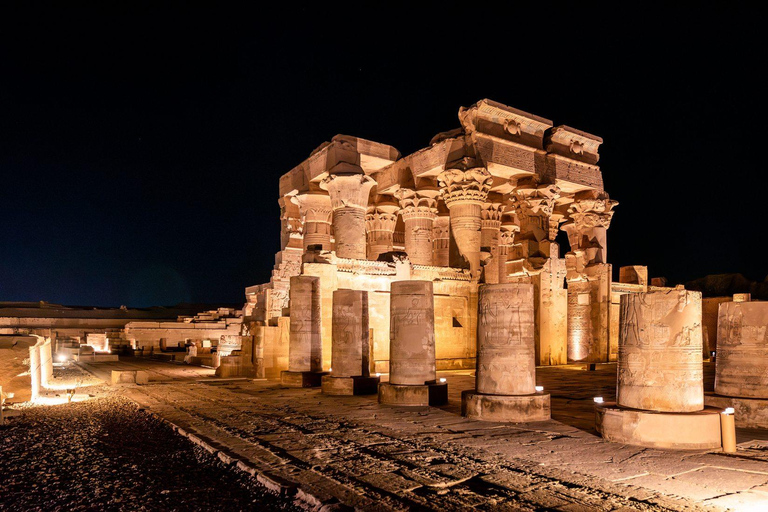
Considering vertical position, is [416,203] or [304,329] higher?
[416,203]

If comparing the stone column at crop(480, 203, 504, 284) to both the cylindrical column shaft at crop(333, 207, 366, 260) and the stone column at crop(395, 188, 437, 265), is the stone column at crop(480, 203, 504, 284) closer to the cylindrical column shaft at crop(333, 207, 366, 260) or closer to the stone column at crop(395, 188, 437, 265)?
the stone column at crop(395, 188, 437, 265)

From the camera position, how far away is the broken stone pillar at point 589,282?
2180cm

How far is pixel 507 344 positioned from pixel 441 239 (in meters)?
16.0

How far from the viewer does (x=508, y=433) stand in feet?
24.7

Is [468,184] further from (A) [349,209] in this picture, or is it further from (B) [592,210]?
(B) [592,210]

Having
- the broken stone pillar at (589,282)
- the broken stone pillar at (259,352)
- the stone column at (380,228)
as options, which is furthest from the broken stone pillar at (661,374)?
the stone column at (380,228)

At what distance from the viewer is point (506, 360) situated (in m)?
8.59

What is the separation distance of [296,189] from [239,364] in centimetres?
940

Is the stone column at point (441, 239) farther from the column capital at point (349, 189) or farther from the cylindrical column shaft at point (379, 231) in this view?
the column capital at point (349, 189)

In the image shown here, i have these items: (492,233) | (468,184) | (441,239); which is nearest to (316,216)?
(441,239)

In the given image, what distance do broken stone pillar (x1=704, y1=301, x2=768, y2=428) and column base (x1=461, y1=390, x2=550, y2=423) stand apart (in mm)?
2467

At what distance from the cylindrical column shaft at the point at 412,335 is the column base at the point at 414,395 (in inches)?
9.1

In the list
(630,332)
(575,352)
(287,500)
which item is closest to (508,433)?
(630,332)

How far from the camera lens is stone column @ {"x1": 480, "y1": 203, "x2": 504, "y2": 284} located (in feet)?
77.0
